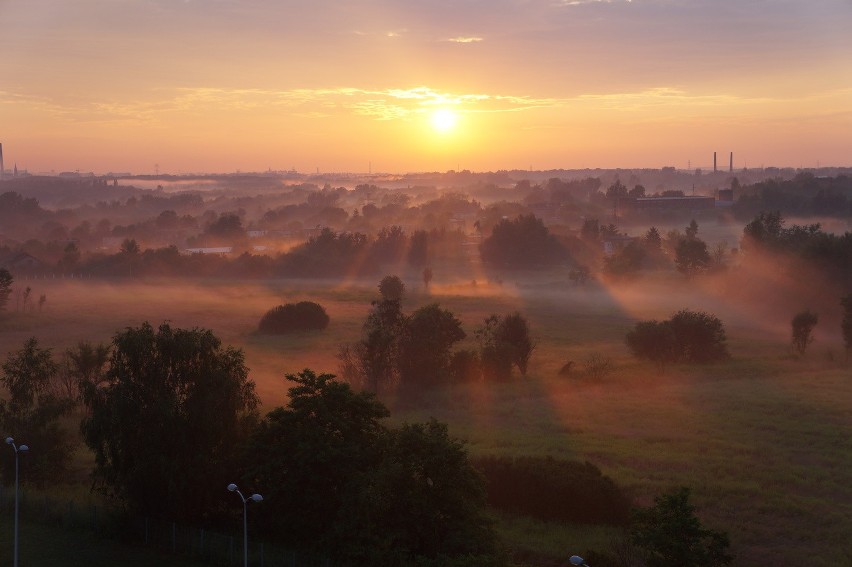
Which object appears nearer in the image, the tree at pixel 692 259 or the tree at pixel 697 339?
the tree at pixel 697 339

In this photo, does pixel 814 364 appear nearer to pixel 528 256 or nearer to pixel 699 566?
pixel 699 566

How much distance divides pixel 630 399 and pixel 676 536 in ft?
77.7

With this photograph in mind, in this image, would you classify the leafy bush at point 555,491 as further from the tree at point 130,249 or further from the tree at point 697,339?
the tree at point 130,249

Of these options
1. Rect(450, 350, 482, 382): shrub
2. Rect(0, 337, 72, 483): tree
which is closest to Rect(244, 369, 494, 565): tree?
Rect(0, 337, 72, 483): tree

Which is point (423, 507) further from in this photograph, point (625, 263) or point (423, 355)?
point (625, 263)

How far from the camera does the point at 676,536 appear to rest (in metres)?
20.6

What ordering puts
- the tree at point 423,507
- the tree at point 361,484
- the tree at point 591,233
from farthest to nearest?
the tree at point 591,233, the tree at point 361,484, the tree at point 423,507

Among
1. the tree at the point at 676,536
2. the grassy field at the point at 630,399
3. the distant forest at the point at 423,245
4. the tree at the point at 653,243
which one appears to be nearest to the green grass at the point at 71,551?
the grassy field at the point at 630,399

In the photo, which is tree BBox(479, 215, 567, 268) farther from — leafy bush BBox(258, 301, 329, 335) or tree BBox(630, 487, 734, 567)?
tree BBox(630, 487, 734, 567)

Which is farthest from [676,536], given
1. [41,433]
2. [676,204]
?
[676,204]

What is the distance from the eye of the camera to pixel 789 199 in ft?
531

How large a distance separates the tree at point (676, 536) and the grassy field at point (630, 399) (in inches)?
171

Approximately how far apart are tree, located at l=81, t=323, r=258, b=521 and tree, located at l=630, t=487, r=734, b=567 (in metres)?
13.1

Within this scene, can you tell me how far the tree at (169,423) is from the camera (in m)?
26.5
